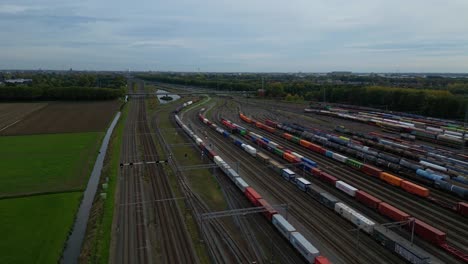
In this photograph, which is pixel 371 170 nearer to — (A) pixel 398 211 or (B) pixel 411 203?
(B) pixel 411 203

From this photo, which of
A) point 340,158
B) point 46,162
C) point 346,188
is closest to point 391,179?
point 346,188

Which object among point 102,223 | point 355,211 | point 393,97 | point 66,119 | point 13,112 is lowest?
point 102,223

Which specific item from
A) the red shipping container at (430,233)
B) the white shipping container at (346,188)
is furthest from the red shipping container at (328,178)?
the red shipping container at (430,233)

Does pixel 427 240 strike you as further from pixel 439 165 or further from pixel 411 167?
pixel 439 165

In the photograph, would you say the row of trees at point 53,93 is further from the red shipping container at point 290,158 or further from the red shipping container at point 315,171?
the red shipping container at point 315,171

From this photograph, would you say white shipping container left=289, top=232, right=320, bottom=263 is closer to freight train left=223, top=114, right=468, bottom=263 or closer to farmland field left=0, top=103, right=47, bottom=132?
freight train left=223, top=114, right=468, bottom=263
